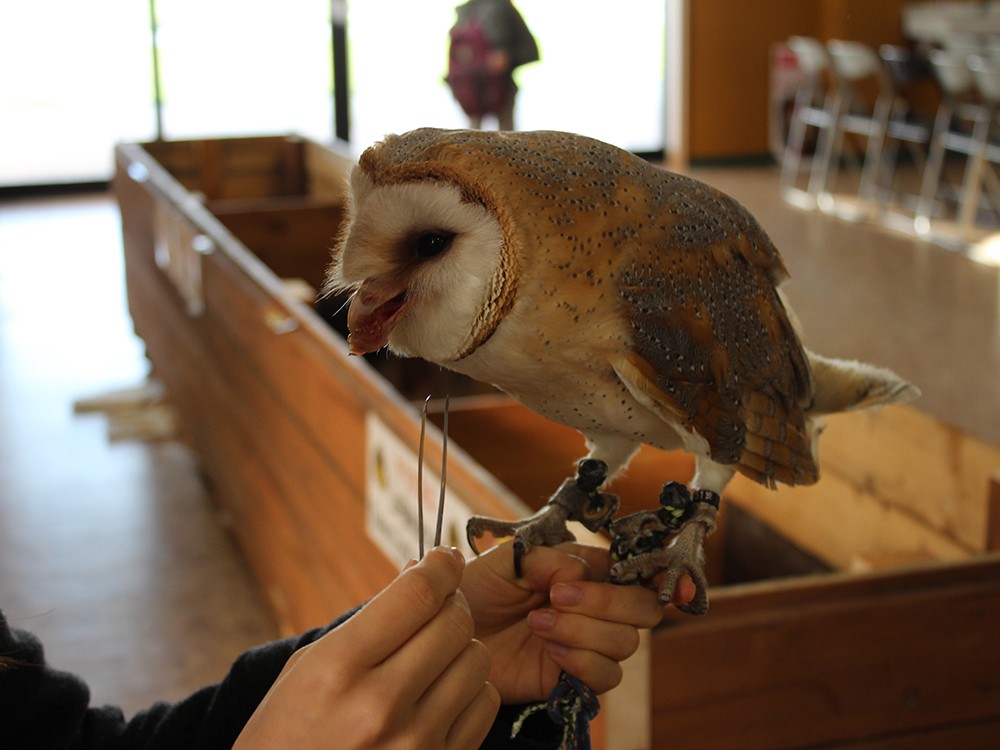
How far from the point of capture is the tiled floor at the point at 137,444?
102 inches

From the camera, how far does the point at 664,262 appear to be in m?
0.59

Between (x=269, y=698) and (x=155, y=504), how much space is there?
288cm

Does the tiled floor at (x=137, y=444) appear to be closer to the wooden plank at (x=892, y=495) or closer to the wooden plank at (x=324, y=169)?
the wooden plank at (x=324, y=169)

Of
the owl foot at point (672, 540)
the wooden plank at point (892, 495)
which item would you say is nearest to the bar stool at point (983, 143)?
the wooden plank at point (892, 495)

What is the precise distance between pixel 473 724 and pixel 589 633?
4.3 inches

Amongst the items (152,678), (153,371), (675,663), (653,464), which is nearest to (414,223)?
(675,663)

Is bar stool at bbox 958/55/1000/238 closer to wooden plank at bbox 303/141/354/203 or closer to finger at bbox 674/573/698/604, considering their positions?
wooden plank at bbox 303/141/354/203

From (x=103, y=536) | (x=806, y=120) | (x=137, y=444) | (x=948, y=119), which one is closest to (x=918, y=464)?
(x=103, y=536)

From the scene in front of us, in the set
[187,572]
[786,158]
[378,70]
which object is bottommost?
[187,572]

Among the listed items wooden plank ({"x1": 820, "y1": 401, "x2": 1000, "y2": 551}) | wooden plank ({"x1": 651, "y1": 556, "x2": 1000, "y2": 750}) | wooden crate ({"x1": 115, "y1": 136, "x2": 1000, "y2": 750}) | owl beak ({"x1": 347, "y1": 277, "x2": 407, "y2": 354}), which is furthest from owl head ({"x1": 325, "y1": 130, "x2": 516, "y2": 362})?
wooden plank ({"x1": 820, "y1": 401, "x2": 1000, "y2": 551})

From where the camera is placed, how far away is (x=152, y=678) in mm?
2410

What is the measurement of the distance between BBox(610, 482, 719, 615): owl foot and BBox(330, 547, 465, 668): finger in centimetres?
14

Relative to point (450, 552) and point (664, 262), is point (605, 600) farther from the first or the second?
point (664, 262)

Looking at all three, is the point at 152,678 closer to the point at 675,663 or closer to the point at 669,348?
the point at 675,663
